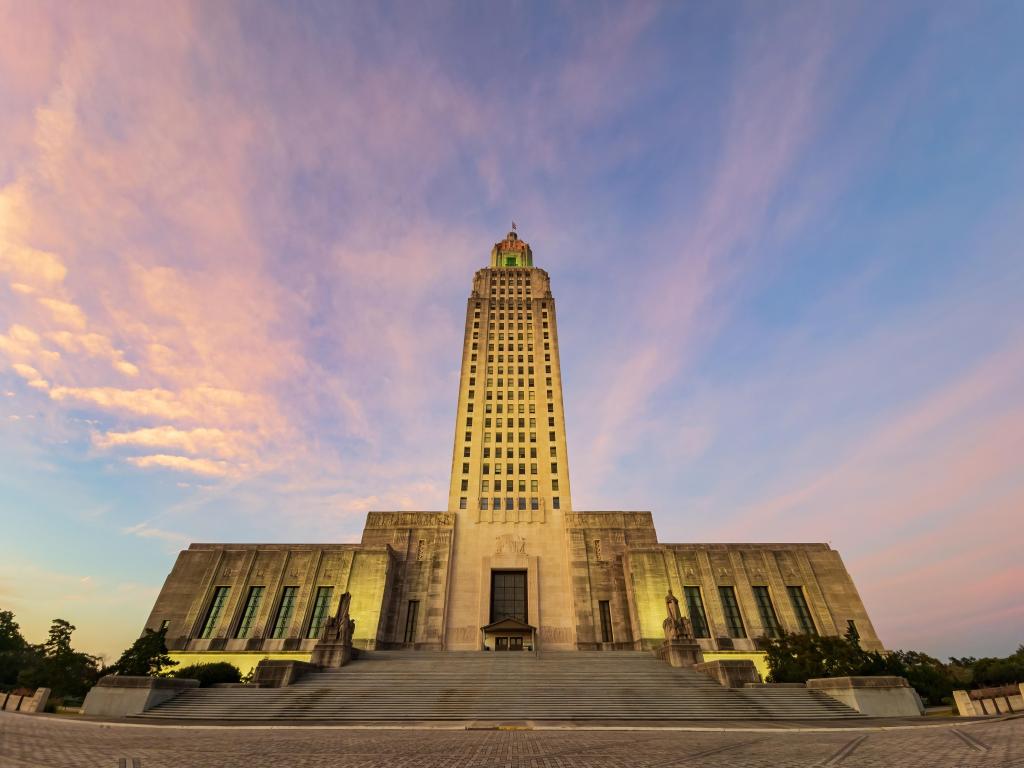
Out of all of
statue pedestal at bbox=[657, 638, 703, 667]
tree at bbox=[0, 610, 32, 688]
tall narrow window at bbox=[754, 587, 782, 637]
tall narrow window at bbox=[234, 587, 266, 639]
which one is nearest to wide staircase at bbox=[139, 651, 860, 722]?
statue pedestal at bbox=[657, 638, 703, 667]

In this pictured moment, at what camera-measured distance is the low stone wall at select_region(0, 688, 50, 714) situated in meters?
20.7

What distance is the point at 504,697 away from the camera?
847 inches

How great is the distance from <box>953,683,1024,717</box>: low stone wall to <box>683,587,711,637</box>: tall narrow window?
24.5m

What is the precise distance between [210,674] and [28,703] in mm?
6948

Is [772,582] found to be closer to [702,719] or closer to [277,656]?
[702,719]

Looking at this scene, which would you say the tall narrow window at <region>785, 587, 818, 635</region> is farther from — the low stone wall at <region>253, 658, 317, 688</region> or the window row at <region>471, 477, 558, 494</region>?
the low stone wall at <region>253, 658, 317, 688</region>

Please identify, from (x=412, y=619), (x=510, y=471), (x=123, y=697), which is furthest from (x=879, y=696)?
(x=510, y=471)

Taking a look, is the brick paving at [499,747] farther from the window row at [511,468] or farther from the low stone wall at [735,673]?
the window row at [511,468]

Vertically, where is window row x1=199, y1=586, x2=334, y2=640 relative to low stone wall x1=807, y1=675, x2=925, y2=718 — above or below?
above

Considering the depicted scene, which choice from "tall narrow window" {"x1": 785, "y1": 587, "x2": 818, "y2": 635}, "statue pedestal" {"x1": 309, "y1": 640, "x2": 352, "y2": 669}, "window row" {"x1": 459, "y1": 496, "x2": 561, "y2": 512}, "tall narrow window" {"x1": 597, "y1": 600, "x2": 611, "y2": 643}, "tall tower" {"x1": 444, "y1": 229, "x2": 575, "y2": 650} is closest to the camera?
"statue pedestal" {"x1": 309, "y1": 640, "x2": 352, "y2": 669}

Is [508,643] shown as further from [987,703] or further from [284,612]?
[987,703]

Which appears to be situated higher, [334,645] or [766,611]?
[766,611]

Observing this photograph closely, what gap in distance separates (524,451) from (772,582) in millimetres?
29182

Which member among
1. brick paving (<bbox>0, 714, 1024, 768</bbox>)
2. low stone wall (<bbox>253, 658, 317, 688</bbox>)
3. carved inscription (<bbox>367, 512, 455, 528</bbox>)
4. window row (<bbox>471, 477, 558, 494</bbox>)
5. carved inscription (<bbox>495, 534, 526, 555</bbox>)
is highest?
window row (<bbox>471, 477, 558, 494</bbox>)
